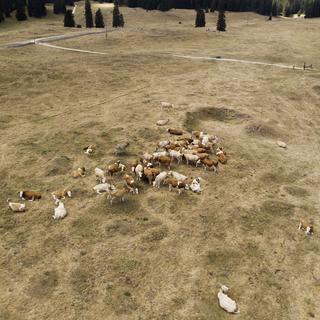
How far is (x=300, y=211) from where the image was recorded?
28.6m

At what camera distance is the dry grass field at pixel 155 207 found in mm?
20594

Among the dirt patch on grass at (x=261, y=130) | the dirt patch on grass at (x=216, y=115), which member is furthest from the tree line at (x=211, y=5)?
the dirt patch on grass at (x=261, y=130)

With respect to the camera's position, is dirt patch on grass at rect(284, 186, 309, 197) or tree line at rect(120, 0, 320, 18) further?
tree line at rect(120, 0, 320, 18)

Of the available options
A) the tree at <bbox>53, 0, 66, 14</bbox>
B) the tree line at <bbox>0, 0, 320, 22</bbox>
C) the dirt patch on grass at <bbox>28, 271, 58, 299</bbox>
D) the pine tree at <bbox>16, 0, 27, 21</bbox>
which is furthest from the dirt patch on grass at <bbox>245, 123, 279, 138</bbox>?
the tree at <bbox>53, 0, 66, 14</bbox>

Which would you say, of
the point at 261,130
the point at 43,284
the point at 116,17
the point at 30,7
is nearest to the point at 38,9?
the point at 30,7

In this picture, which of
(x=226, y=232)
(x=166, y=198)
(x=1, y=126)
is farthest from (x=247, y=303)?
(x=1, y=126)

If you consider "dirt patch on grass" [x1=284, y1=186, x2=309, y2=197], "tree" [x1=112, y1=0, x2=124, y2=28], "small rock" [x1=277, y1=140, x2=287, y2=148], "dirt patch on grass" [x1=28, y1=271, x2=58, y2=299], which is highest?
"tree" [x1=112, y1=0, x2=124, y2=28]

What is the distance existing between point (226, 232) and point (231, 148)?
12.7m

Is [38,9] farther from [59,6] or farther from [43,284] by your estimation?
[43,284]

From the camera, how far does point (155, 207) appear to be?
2727cm

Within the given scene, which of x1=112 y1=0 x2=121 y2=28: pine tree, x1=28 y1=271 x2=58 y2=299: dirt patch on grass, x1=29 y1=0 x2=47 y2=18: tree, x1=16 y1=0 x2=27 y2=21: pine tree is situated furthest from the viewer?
x1=29 y1=0 x2=47 y2=18: tree

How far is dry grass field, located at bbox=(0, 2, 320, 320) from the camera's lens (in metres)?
20.6

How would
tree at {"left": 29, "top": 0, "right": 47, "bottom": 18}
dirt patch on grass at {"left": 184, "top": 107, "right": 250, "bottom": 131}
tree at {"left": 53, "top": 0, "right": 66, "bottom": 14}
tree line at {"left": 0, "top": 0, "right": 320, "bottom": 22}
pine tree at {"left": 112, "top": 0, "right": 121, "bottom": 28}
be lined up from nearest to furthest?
dirt patch on grass at {"left": 184, "top": 107, "right": 250, "bottom": 131}, pine tree at {"left": 112, "top": 0, "right": 121, "bottom": 28}, tree line at {"left": 0, "top": 0, "right": 320, "bottom": 22}, tree at {"left": 29, "top": 0, "right": 47, "bottom": 18}, tree at {"left": 53, "top": 0, "right": 66, "bottom": 14}

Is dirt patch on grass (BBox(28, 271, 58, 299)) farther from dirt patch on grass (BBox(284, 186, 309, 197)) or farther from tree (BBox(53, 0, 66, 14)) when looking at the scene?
tree (BBox(53, 0, 66, 14))
